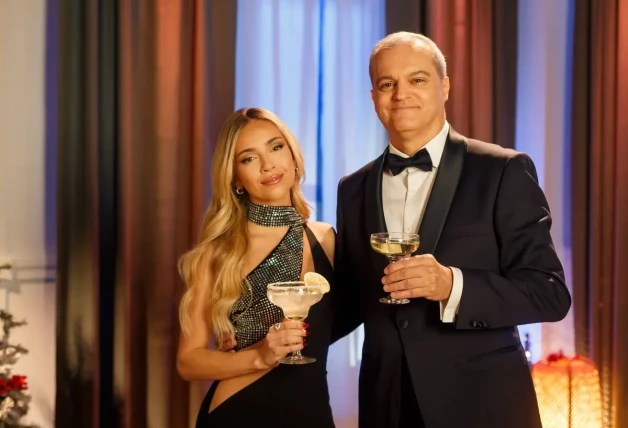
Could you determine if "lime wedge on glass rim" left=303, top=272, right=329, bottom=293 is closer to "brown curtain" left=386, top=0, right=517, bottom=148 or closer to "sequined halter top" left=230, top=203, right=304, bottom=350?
"sequined halter top" left=230, top=203, right=304, bottom=350

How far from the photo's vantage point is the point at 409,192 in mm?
2363

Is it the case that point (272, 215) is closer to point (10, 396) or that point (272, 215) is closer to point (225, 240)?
point (225, 240)

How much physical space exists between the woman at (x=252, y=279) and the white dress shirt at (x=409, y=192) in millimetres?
373

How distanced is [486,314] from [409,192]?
0.49 meters

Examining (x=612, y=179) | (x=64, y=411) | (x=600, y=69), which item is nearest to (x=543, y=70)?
(x=600, y=69)

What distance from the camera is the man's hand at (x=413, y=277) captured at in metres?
1.96

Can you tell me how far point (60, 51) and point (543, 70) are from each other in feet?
8.42

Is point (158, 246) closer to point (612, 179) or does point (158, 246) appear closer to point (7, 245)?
point (7, 245)

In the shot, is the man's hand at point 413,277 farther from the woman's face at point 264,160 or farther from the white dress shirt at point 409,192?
the woman's face at point 264,160

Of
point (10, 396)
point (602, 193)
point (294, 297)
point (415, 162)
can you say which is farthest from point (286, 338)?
point (602, 193)

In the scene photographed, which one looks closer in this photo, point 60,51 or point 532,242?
point 532,242

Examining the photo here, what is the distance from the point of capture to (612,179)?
13.1 ft

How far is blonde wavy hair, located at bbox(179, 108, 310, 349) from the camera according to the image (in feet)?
8.38

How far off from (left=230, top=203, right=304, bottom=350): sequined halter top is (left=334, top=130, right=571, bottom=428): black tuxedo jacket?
1.31 feet
